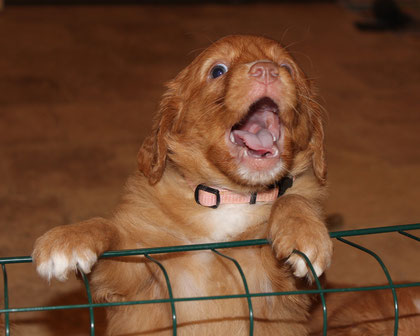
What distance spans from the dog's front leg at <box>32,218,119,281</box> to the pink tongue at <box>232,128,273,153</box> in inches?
30.2

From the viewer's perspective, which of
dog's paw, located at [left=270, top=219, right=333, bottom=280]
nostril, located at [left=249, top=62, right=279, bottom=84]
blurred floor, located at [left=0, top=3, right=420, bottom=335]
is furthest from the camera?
blurred floor, located at [left=0, top=3, right=420, bottom=335]

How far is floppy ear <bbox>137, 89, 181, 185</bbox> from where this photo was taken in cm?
312

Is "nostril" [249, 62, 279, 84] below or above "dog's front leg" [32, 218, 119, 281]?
above

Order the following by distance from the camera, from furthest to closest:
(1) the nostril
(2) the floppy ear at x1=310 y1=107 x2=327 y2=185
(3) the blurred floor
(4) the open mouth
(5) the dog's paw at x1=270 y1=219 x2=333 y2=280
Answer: (3) the blurred floor
(2) the floppy ear at x1=310 y1=107 x2=327 y2=185
(4) the open mouth
(1) the nostril
(5) the dog's paw at x1=270 y1=219 x2=333 y2=280

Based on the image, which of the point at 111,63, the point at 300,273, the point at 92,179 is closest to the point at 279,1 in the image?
the point at 111,63

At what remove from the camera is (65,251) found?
8.07 ft

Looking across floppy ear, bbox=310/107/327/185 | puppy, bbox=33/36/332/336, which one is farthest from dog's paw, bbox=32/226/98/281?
floppy ear, bbox=310/107/327/185

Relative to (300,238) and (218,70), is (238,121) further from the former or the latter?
(300,238)

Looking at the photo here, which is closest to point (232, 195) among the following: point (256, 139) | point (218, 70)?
point (256, 139)

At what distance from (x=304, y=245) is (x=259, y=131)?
714 mm

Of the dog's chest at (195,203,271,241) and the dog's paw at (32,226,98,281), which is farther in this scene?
the dog's chest at (195,203,271,241)

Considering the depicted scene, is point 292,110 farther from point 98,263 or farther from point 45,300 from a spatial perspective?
point 45,300

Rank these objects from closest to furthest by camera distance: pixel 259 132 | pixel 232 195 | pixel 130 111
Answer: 1. pixel 259 132
2. pixel 232 195
3. pixel 130 111

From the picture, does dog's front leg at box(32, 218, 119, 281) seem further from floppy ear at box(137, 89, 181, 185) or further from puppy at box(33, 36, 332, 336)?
floppy ear at box(137, 89, 181, 185)
